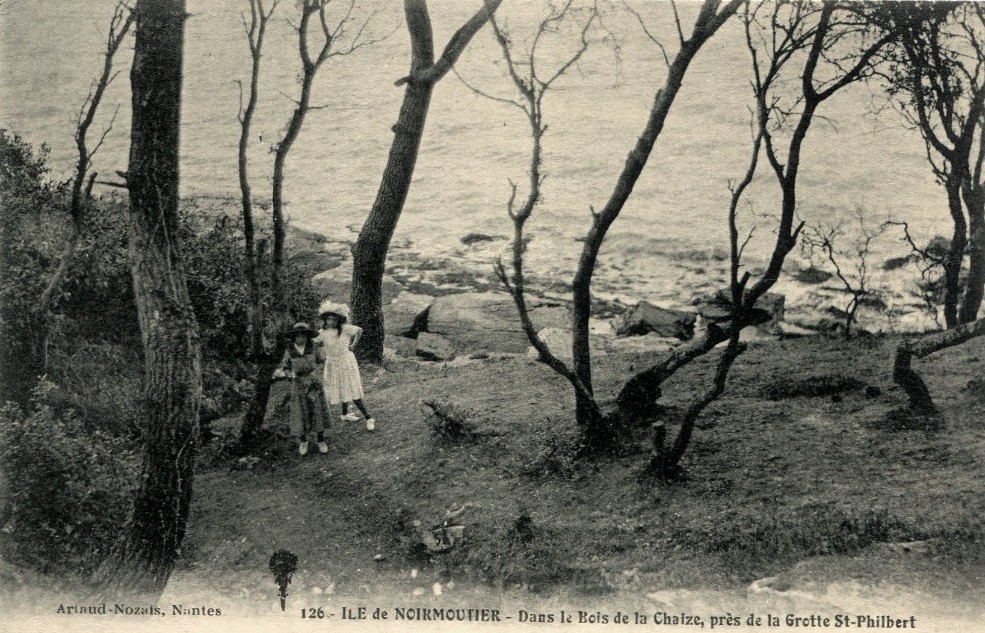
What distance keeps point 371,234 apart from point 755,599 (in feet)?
22.8

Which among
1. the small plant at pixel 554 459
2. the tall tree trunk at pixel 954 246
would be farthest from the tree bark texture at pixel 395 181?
the tall tree trunk at pixel 954 246

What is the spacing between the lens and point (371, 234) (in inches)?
417

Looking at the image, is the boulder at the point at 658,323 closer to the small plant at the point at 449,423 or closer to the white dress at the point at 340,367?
the small plant at the point at 449,423

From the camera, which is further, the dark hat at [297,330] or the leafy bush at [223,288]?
the leafy bush at [223,288]

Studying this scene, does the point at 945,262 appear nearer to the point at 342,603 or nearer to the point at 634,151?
the point at 634,151

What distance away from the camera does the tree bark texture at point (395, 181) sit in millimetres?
10102

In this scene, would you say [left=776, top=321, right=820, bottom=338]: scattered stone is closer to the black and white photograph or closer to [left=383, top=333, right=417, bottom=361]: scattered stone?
the black and white photograph

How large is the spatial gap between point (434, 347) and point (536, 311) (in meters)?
1.70

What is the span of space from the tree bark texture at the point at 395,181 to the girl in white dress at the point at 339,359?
212 centimetres

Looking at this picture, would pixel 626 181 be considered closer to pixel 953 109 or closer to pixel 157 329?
pixel 157 329

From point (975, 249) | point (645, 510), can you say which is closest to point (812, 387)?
point (645, 510)

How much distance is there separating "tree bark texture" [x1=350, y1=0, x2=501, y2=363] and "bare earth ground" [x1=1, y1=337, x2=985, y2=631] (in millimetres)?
2598

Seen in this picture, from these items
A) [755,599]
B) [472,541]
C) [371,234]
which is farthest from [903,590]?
[371,234]

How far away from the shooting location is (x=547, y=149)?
15.8 m
